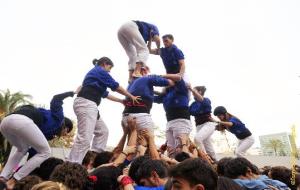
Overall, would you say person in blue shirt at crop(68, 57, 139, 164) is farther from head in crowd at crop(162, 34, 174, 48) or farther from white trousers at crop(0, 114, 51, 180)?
head in crowd at crop(162, 34, 174, 48)

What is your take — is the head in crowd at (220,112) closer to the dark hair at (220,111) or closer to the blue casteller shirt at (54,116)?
the dark hair at (220,111)

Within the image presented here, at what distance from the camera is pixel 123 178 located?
9.80 feet

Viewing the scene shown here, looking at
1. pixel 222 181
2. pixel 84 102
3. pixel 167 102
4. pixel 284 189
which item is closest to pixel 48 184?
pixel 222 181

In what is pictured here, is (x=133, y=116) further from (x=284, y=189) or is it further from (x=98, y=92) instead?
(x=284, y=189)

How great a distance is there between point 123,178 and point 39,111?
2.15 m

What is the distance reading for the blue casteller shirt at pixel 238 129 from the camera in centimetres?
805

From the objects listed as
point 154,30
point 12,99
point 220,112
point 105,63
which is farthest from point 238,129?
point 12,99

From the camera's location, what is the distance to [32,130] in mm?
4281

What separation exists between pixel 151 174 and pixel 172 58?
3654mm

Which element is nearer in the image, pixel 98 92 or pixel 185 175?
pixel 185 175

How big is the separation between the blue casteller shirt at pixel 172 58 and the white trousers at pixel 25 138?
290cm

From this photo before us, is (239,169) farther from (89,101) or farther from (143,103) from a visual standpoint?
(89,101)

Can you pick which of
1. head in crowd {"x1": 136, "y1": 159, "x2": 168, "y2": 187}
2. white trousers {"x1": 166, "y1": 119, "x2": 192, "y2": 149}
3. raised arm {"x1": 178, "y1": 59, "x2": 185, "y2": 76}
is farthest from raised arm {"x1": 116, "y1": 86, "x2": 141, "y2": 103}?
head in crowd {"x1": 136, "y1": 159, "x2": 168, "y2": 187}

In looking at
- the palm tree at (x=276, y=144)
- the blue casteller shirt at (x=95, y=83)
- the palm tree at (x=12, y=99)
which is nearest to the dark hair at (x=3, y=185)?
the blue casteller shirt at (x=95, y=83)
